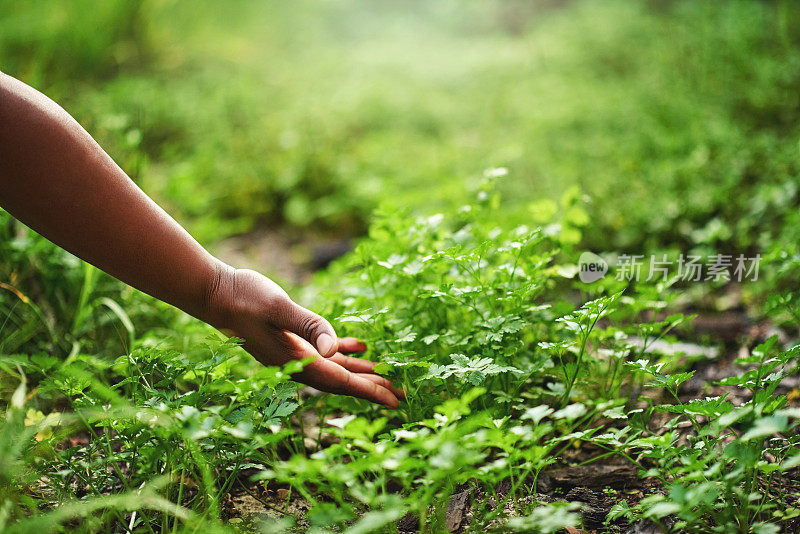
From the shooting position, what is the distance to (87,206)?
4.66 ft

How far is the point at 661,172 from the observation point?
10.8 feet

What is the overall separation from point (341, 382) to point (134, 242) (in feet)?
2.21

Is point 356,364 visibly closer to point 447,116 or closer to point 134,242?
point 134,242

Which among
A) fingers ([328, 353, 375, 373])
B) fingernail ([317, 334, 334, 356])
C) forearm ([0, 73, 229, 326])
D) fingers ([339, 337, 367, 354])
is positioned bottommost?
fingers ([328, 353, 375, 373])

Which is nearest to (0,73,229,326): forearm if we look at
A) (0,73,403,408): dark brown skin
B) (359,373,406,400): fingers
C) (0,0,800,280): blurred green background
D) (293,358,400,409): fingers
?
(0,73,403,408): dark brown skin

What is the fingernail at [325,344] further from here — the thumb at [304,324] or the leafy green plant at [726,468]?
the leafy green plant at [726,468]

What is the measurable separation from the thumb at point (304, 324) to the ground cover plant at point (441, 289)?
0.08 metres

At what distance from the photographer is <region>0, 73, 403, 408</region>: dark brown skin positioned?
134 cm

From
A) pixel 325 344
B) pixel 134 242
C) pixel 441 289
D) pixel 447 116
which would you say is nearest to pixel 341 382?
pixel 325 344

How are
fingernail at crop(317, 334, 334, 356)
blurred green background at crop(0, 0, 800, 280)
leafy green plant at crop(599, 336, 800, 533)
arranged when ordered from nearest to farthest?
leafy green plant at crop(599, 336, 800, 533) < fingernail at crop(317, 334, 334, 356) < blurred green background at crop(0, 0, 800, 280)

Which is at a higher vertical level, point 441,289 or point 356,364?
point 441,289

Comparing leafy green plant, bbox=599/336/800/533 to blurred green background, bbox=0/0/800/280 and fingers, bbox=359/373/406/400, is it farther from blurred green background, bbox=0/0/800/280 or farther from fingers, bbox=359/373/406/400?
blurred green background, bbox=0/0/800/280

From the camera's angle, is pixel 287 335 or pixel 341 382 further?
pixel 287 335

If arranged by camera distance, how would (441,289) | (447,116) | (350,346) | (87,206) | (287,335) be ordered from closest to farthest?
(87,206) → (441,289) → (287,335) → (350,346) → (447,116)
